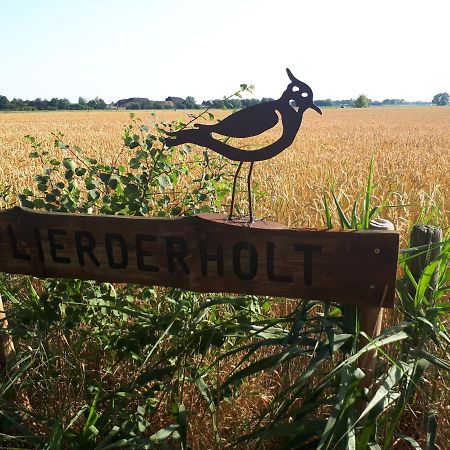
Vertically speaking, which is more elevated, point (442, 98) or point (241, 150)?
point (442, 98)

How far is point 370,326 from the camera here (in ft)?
4.95

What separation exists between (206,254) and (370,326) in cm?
53

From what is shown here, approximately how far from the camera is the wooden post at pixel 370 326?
150 cm

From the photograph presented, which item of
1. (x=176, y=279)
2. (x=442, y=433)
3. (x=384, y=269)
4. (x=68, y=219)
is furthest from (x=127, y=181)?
(x=442, y=433)

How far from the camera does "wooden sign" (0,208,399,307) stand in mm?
1394

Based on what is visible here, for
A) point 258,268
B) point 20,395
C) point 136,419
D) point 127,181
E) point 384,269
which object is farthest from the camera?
point 127,181

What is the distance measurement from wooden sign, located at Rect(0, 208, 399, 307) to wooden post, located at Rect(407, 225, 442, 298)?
1.28 feet

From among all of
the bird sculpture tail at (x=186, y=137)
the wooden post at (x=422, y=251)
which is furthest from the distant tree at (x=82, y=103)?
the wooden post at (x=422, y=251)

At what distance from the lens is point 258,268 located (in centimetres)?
→ 148

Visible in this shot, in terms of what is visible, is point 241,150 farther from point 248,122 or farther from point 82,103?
point 82,103

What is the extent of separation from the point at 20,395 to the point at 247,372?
103 cm

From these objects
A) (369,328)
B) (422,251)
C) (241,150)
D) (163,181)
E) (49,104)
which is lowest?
(369,328)

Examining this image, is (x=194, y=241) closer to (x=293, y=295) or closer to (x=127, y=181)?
(x=293, y=295)

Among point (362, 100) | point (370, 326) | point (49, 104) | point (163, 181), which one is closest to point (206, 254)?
point (370, 326)
